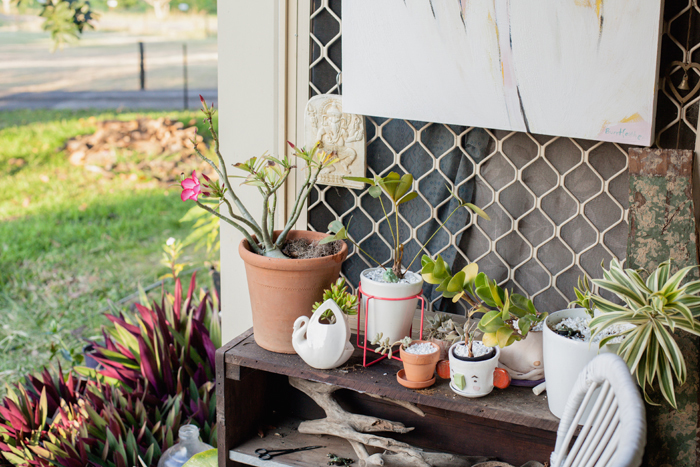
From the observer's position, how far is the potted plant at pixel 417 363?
1409 mm

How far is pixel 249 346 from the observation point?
1.63 metres

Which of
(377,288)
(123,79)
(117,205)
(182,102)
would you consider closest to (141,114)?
(182,102)

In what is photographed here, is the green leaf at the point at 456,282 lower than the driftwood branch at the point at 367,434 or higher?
higher

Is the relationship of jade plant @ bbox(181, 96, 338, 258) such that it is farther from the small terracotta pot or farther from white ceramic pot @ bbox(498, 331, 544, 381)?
white ceramic pot @ bbox(498, 331, 544, 381)

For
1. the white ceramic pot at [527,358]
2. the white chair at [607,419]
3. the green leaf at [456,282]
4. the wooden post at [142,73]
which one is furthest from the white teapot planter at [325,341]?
the wooden post at [142,73]

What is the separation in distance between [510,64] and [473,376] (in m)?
0.75

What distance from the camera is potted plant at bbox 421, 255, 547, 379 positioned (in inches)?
52.8

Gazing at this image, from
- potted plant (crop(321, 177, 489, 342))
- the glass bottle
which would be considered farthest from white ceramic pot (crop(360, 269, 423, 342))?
the glass bottle

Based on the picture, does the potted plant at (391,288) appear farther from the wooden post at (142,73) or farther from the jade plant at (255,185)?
the wooden post at (142,73)

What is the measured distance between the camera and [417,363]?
1.41 metres

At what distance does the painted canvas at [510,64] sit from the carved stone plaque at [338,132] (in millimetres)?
53

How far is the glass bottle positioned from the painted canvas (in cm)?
109

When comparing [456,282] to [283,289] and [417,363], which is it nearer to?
[417,363]

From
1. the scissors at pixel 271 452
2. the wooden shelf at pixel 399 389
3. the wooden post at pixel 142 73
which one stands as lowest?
the scissors at pixel 271 452
